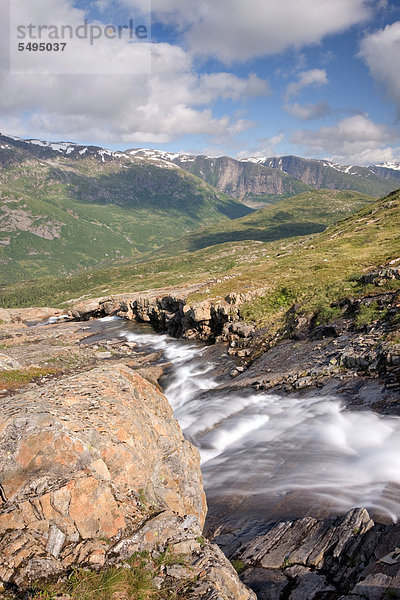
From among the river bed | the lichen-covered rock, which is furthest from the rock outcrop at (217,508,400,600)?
the lichen-covered rock

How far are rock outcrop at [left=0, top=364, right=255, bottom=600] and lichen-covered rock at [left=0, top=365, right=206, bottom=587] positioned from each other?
3 cm

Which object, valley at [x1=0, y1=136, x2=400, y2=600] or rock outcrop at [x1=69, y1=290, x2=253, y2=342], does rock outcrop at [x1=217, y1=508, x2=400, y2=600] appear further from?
rock outcrop at [x1=69, y1=290, x2=253, y2=342]

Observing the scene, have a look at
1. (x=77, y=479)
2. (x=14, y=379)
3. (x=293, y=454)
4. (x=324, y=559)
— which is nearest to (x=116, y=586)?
(x=77, y=479)

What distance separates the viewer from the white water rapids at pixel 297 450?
14.7 m

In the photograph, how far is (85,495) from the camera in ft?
30.1

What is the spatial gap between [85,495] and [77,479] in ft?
1.62

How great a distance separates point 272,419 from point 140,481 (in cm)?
1490

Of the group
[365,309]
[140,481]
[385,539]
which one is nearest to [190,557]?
[140,481]

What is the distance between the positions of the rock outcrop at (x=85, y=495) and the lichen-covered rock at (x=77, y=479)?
3 centimetres

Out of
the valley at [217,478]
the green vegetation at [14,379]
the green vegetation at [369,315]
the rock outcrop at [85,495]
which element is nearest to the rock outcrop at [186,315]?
the green vegetation at [369,315]

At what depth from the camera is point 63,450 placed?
9633mm

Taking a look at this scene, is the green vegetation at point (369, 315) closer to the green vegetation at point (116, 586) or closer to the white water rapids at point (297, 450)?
the white water rapids at point (297, 450)

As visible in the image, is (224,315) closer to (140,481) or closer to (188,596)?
(140,481)

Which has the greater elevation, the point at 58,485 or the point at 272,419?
the point at 58,485
